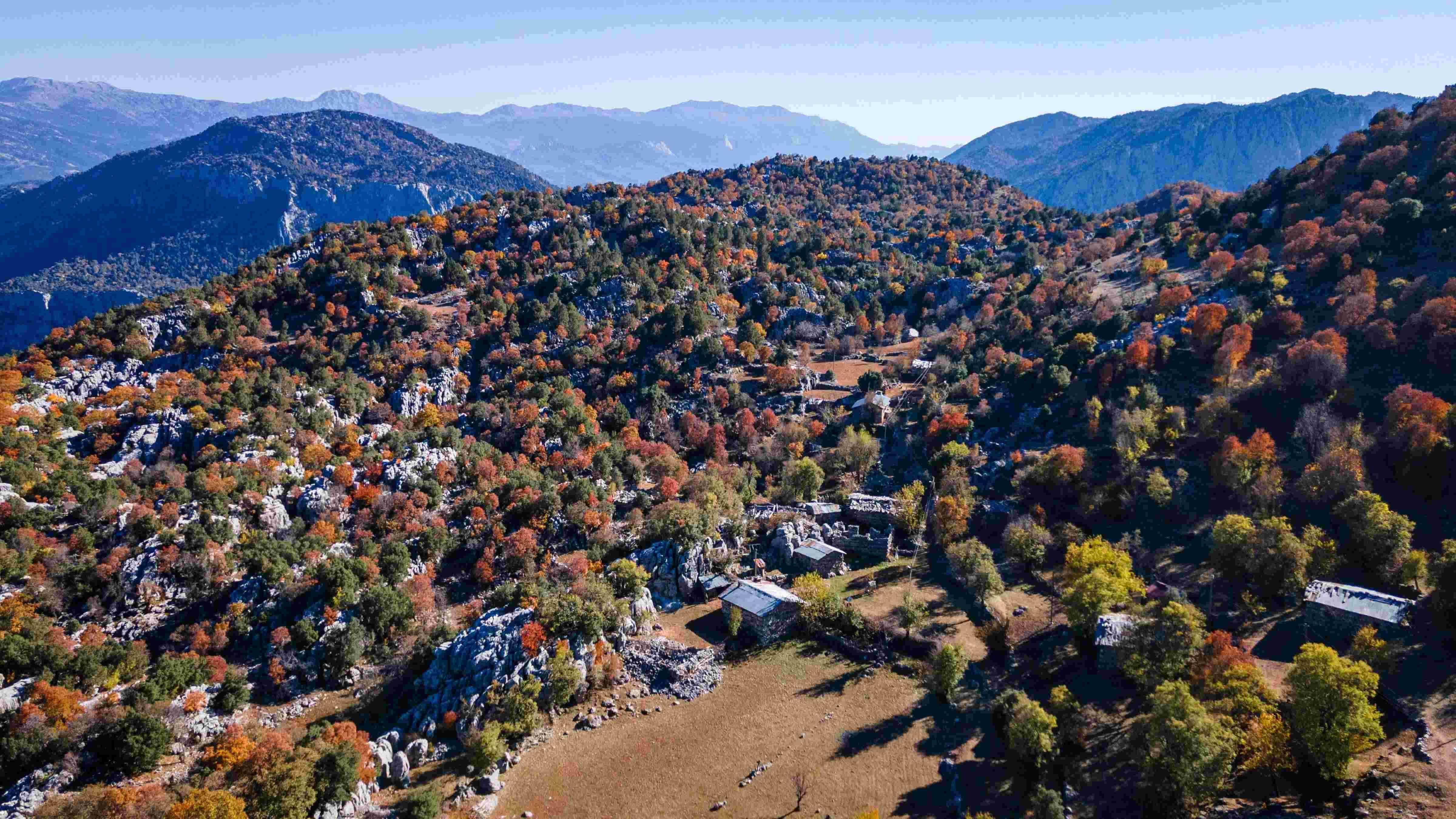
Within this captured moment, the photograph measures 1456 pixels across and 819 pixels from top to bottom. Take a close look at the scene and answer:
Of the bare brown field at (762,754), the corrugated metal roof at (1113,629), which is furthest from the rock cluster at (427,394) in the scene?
the corrugated metal roof at (1113,629)

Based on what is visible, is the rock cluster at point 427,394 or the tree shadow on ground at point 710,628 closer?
the tree shadow on ground at point 710,628

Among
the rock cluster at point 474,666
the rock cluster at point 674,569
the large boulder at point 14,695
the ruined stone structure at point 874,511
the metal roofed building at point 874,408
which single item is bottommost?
the large boulder at point 14,695

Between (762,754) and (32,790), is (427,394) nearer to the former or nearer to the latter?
(32,790)

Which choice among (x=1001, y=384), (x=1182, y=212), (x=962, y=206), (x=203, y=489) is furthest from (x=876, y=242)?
(x=203, y=489)

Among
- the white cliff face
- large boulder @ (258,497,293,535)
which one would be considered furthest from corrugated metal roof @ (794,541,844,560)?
the white cliff face

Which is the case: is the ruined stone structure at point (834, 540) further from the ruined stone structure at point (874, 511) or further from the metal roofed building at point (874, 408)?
the metal roofed building at point (874, 408)

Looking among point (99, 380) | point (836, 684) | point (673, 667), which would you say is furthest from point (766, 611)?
point (99, 380)

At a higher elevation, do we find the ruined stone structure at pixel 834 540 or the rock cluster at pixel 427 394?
the rock cluster at pixel 427 394

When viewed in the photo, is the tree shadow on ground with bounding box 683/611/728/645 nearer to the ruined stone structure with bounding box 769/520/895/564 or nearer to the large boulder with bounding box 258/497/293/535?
the ruined stone structure with bounding box 769/520/895/564
